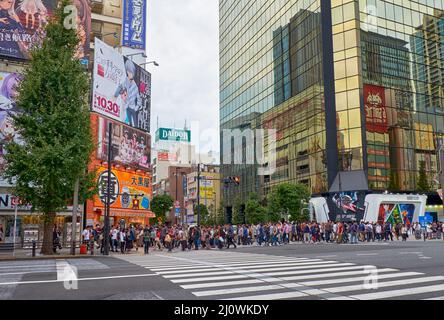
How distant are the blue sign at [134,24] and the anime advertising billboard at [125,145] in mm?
11318

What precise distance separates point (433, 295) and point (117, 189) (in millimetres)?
39043

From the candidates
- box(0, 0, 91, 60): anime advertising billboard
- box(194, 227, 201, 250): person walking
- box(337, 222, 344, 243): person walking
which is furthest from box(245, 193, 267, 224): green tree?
box(0, 0, 91, 60): anime advertising billboard

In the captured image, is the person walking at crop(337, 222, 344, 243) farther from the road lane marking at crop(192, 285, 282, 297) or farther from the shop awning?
the road lane marking at crop(192, 285, 282, 297)

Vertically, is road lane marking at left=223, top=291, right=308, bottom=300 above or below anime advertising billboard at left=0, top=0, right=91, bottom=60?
below

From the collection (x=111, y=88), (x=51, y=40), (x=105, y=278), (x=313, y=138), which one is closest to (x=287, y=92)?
(x=313, y=138)

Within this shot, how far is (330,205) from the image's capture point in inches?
1901

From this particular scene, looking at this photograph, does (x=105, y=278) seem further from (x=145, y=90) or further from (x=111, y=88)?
(x=145, y=90)

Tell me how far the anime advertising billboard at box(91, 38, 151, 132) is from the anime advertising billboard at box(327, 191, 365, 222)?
24.0m

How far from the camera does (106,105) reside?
1651 inches

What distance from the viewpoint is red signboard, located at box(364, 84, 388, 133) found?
1886 inches

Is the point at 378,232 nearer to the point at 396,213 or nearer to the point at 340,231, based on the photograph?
the point at 340,231

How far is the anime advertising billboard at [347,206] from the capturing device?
46281 mm

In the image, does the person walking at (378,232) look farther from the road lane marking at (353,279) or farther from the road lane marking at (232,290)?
the road lane marking at (232,290)

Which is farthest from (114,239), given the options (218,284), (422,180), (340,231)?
(422,180)
